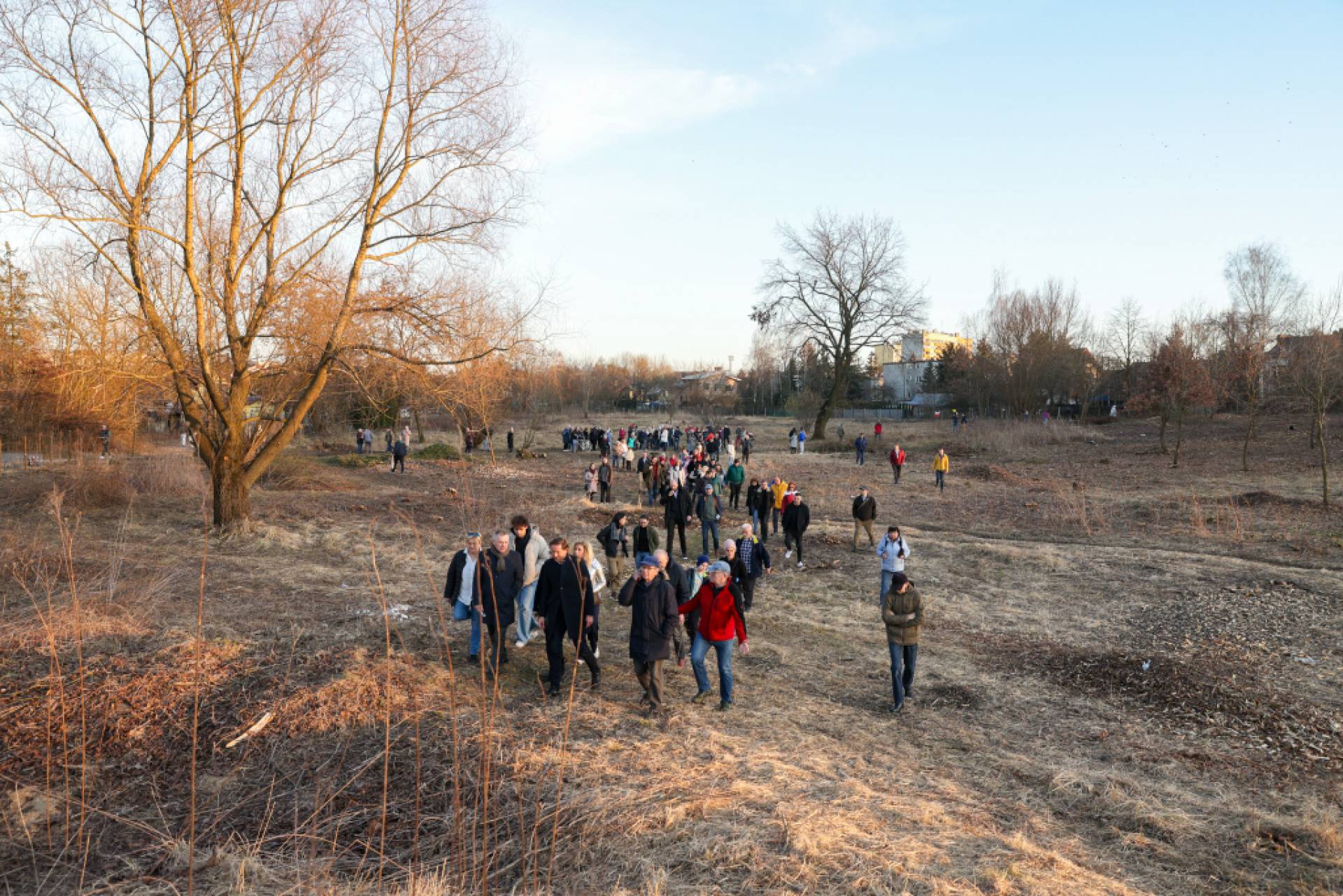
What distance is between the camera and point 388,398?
13.5 meters

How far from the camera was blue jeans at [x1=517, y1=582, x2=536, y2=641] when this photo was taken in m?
8.28

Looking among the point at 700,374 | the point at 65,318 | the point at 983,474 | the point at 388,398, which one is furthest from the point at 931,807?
the point at 700,374

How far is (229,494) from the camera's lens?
44.0 ft

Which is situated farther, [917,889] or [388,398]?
[388,398]

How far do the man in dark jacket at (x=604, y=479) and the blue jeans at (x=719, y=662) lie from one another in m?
13.2

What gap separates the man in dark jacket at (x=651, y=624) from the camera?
681 cm

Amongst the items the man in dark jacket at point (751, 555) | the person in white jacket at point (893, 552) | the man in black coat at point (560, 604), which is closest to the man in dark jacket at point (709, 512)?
the man in dark jacket at point (751, 555)

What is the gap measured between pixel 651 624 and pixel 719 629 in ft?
2.30

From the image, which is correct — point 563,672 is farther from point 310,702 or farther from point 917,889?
point 917,889

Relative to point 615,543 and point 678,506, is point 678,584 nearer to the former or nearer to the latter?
point 615,543

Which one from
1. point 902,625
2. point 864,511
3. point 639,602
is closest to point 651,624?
point 639,602

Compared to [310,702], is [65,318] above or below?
above

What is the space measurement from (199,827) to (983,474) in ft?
87.1

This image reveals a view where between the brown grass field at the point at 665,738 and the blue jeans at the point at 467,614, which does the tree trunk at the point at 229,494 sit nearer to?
the brown grass field at the point at 665,738
